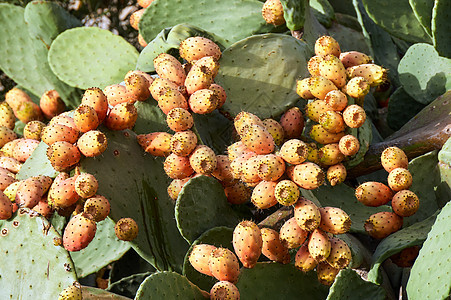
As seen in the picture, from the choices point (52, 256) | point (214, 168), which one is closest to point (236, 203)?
point (214, 168)

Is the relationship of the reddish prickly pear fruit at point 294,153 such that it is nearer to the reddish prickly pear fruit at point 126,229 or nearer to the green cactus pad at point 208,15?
the reddish prickly pear fruit at point 126,229

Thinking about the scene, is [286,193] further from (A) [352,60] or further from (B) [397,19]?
(B) [397,19]

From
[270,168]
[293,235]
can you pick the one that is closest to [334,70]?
[270,168]

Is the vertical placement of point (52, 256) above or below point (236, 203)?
above

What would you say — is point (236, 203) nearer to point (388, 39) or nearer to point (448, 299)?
point (448, 299)

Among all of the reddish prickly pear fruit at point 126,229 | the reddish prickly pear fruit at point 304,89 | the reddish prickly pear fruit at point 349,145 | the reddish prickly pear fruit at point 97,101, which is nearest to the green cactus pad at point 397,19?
the reddish prickly pear fruit at point 304,89

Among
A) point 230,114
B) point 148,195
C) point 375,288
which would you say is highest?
point 230,114

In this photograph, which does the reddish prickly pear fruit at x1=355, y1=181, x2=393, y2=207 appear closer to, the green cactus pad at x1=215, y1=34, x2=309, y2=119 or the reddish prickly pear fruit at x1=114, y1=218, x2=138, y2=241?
the green cactus pad at x1=215, y1=34, x2=309, y2=119
